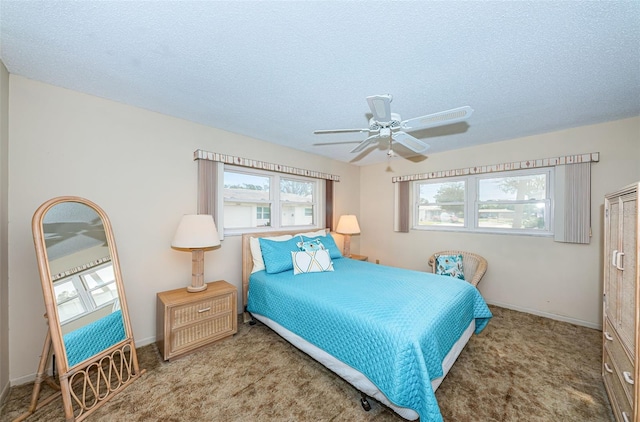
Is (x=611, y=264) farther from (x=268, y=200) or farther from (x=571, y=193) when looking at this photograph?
(x=268, y=200)

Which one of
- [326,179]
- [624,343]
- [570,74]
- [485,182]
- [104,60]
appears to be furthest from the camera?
[326,179]

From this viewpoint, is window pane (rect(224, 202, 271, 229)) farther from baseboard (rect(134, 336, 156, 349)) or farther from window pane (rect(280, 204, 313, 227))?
baseboard (rect(134, 336, 156, 349))

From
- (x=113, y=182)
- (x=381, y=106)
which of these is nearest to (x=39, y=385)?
(x=113, y=182)

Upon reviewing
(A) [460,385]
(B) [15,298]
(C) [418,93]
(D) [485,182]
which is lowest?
(A) [460,385]

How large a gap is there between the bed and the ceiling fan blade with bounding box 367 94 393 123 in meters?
1.46

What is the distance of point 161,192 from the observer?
2562 millimetres

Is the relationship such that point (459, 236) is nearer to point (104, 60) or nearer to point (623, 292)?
point (623, 292)

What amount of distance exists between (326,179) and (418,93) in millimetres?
2396

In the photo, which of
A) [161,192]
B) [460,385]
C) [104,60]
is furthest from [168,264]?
[460,385]

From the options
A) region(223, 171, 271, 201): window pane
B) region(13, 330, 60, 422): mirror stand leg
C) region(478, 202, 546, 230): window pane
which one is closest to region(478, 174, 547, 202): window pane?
region(478, 202, 546, 230): window pane

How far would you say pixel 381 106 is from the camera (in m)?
1.58

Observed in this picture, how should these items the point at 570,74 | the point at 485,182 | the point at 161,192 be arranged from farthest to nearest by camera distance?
1. the point at 485,182
2. the point at 161,192
3. the point at 570,74

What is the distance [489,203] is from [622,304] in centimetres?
224

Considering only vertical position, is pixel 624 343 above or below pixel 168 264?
below
